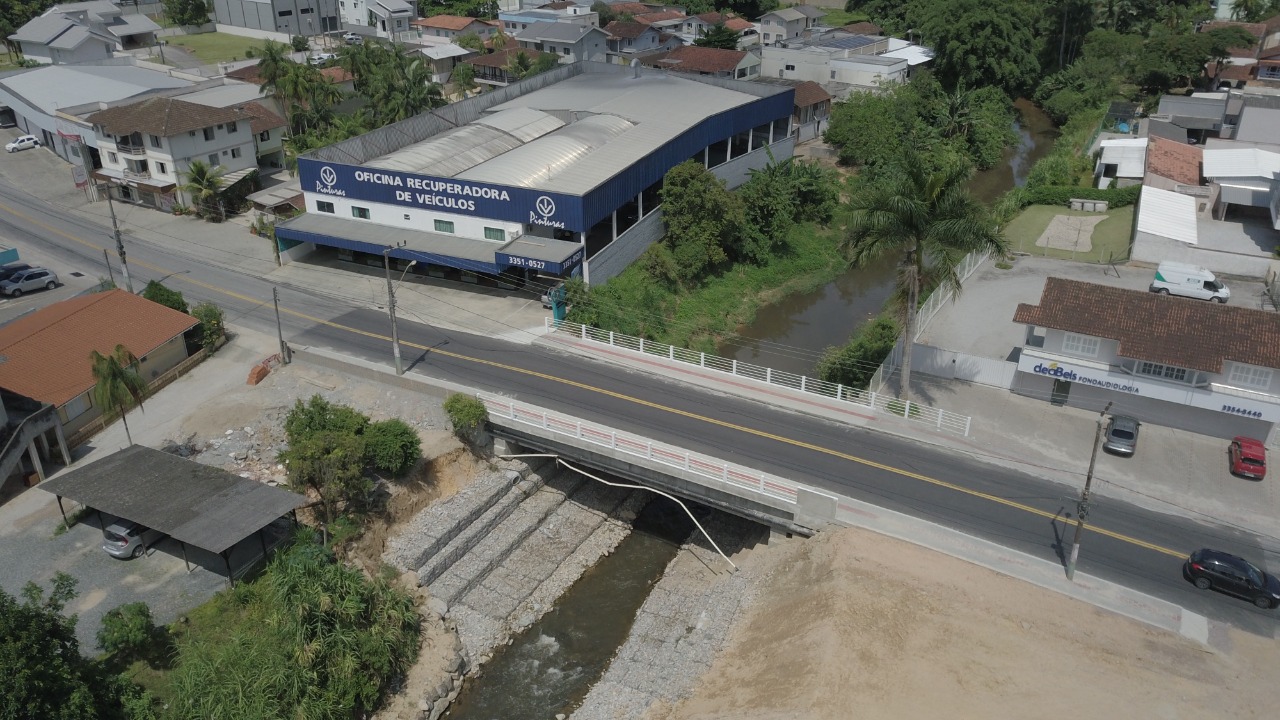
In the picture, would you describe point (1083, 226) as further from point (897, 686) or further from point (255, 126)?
point (255, 126)

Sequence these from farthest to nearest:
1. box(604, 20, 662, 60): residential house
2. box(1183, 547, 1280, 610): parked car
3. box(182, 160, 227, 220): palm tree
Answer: box(604, 20, 662, 60): residential house
box(182, 160, 227, 220): palm tree
box(1183, 547, 1280, 610): parked car

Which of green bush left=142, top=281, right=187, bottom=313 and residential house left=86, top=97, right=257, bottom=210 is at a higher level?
residential house left=86, top=97, right=257, bottom=210

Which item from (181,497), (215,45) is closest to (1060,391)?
(181,497)

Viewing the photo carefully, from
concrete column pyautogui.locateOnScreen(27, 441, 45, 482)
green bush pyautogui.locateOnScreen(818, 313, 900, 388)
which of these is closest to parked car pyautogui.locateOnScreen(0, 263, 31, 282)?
concrete column pyautogui.locateOnScreen(27, 441, 45, 482)

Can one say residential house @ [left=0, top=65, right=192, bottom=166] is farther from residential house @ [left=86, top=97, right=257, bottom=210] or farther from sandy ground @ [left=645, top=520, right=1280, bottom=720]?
sandy ground @ [left=645, top=520, right=1280, bottom=720]

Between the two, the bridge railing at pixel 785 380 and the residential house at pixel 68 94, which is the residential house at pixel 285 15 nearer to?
the residential house at pixel 68 94

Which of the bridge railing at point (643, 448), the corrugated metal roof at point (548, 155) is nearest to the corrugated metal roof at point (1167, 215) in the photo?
the corrugated metal roof at point (548, 155)
